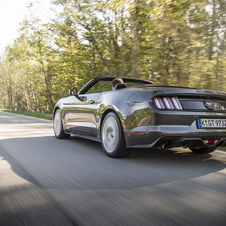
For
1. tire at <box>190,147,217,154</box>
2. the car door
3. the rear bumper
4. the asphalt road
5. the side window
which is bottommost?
tire at <box>190,147,217,154</box>

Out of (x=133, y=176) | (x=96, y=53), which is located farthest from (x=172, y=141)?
(x=96, y=53)

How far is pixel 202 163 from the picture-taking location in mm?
4301

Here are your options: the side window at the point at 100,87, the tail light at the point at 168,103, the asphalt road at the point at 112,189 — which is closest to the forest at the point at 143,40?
the side window at the point at 100,87

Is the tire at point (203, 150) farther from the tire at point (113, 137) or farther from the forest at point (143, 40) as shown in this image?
the forest at point (143, 40)

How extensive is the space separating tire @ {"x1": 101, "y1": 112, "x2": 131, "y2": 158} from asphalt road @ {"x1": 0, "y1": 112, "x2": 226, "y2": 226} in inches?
4.9

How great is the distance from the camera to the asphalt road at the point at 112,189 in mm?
2256

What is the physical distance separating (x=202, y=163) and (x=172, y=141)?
2.51 ft

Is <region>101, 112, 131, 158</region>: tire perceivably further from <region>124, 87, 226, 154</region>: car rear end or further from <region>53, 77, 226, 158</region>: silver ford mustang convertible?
<region>124, 87, 226, 154</region>: car rear end

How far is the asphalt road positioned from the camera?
7.40 ft

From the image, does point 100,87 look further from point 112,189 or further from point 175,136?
point 112,189

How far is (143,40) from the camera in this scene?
37.8ft

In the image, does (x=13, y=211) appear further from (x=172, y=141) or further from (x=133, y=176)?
(x=172, y=141)

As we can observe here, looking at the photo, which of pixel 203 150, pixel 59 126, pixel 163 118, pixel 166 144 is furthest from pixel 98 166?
pixel 59 126

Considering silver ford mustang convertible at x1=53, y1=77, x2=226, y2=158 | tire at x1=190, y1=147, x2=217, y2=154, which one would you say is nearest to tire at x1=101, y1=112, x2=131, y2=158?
silver ford mustang convertible at x1=53, y1=77, x2=226, y2=158
